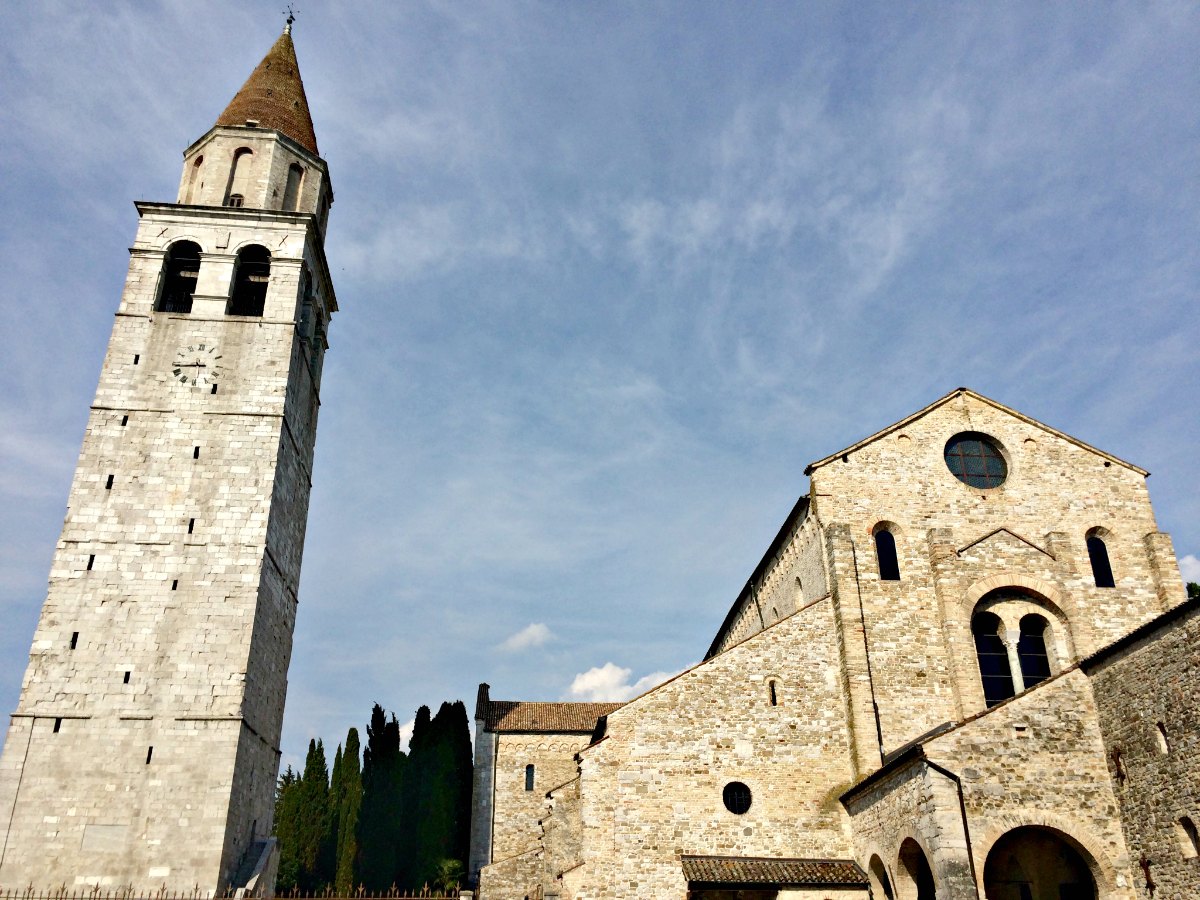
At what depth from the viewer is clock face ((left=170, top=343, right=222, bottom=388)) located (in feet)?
83.8

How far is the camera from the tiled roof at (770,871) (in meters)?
18.7

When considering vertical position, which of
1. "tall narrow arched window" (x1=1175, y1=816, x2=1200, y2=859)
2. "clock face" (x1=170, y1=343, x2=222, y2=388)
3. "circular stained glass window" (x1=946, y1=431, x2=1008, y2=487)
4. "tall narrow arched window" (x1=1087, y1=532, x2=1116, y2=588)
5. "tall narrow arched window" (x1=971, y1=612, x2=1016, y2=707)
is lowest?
"tall narrow arched window" (x1=1175, y1=816, x2=1200, y2=859)

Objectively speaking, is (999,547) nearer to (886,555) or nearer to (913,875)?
(886,555)

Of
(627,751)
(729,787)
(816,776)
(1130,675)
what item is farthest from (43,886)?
(1130,675)

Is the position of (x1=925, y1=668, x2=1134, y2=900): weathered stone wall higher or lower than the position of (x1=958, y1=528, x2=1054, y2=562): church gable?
lower

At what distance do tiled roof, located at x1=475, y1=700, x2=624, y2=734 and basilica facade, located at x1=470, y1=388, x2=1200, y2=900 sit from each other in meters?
8.27

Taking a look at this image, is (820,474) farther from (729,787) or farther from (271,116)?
(271,116)

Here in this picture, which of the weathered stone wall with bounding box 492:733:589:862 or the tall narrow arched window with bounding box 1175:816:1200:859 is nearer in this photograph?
the tall narrow arched window with bounding box 1175:816:1200:859

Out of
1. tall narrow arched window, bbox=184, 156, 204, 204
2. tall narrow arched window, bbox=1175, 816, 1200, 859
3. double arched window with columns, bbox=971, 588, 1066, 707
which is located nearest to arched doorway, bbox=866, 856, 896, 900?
double arched window with columns, bbox=971, 588, 1066, 707

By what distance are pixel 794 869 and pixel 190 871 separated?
12.9m

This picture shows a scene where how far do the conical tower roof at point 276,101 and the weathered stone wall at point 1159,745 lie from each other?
1099 inches

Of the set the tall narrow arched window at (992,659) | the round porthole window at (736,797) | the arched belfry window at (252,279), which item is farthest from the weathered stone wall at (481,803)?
the tall narrow arched window at (992,659)

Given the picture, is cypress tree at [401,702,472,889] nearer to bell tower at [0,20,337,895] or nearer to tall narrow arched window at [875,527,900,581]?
bell tower at [0,20,337,895]

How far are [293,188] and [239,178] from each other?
1654 millimetres
